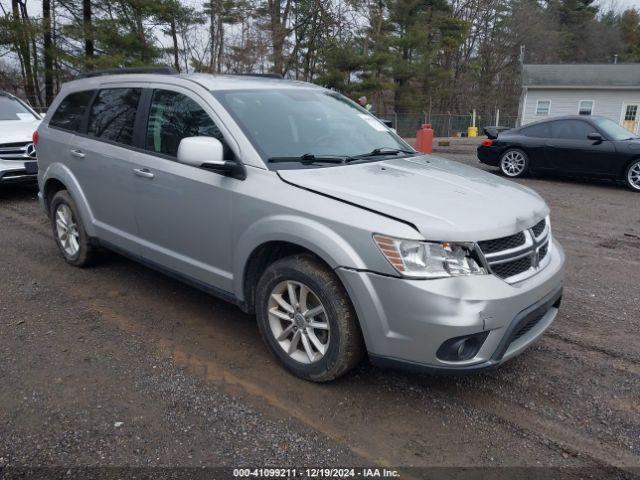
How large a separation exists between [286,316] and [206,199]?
96 cm

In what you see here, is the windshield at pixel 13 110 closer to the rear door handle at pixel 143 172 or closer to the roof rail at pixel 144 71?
the roof rail at pixel 144 71

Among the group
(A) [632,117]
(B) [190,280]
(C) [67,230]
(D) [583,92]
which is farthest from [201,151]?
(A) [632,117]

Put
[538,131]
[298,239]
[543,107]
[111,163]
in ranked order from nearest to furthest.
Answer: [298,239]
[111,163]
[538,131]
[543,107]

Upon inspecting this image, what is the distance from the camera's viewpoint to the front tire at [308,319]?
2941 mm

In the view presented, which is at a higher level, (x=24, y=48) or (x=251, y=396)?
(x=24, y=48)

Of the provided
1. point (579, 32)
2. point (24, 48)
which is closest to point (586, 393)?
point (24, 48)

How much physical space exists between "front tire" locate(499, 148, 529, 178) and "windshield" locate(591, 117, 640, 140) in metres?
1.49

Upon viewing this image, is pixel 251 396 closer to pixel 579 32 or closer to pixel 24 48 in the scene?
pixel 24 48

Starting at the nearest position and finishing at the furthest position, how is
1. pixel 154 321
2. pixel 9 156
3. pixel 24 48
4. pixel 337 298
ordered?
pixel 337 298
pixel 154 321
pixel 9 156
pixel 24 48

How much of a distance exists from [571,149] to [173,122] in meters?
9.03

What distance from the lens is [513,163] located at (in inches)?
454

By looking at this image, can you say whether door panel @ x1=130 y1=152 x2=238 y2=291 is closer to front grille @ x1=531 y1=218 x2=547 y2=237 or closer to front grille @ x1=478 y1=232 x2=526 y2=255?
front grille @ x1=478 y1=232 x2=526 y2=255

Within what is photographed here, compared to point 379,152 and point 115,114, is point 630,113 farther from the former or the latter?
point 115,114

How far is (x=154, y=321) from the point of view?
4.10 meters
